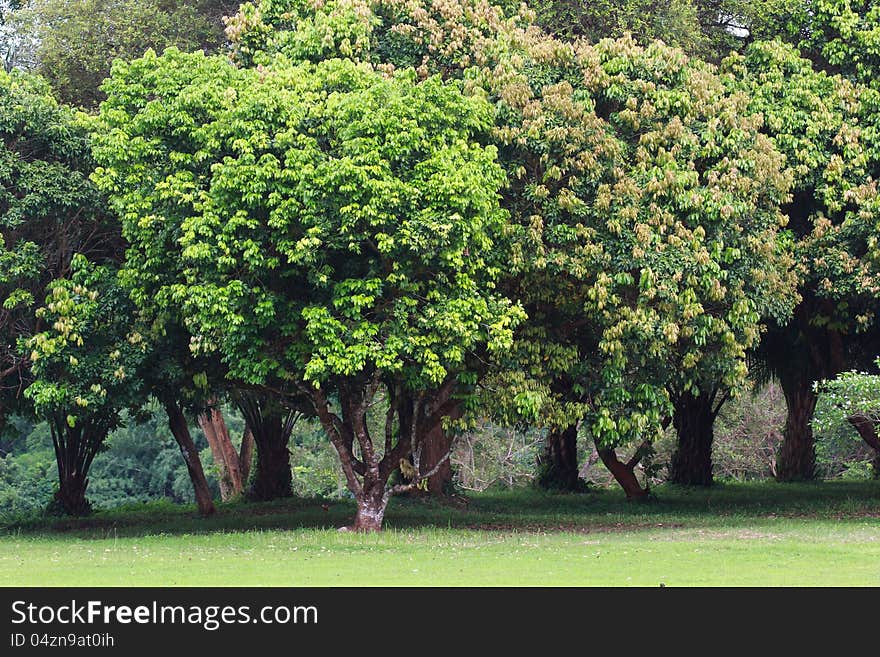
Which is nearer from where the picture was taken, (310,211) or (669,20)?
(310,211)

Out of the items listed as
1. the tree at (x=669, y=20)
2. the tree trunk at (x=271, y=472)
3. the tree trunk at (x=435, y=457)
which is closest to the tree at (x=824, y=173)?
the tree at (x=669, y=20)

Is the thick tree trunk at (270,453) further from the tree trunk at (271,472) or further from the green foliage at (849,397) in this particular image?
the green foliage at (849,397)

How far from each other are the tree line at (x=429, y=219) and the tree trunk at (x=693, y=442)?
10.9 metres

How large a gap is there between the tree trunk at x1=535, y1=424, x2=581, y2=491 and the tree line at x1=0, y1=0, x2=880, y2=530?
12539mm

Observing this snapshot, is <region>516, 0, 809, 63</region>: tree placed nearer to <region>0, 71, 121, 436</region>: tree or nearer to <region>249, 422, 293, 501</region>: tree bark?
<region>0, 71, 121, 436</region>: tree

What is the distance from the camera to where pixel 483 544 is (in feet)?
67.6

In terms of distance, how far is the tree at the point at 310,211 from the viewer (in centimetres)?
2017

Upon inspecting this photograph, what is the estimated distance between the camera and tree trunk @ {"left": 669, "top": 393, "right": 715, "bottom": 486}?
37.4 meters

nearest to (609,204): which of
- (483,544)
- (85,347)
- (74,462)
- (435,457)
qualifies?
(483,544)

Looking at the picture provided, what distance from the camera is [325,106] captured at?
21.2m

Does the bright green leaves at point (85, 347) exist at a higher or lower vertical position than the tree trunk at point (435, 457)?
higher

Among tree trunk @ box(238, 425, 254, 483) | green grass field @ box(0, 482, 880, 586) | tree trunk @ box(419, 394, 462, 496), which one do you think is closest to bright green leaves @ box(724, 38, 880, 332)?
green grass field @ box(0, 482, 880, 586)

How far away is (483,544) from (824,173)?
1131 cm

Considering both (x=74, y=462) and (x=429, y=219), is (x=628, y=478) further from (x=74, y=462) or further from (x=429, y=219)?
(x=74, y=462)
